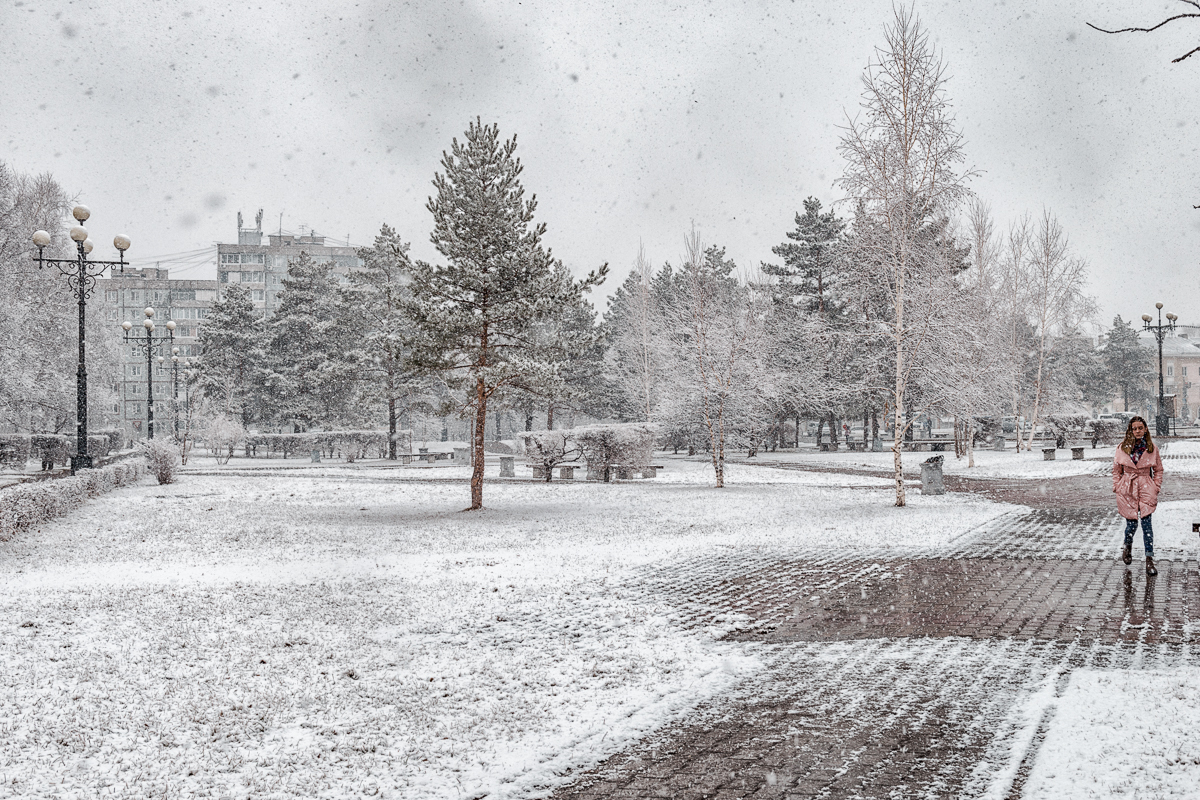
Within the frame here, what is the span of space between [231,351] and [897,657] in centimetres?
5961

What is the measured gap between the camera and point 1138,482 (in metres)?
9.15

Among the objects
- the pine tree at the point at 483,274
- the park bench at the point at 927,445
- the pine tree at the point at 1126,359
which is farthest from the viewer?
the pine tree at the point at 1126,359

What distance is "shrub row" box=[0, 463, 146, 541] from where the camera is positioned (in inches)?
480

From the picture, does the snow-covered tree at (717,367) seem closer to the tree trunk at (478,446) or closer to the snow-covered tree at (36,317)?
the tree trunk at (478,446)

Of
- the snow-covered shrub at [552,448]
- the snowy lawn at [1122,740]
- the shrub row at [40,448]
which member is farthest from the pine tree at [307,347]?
the snowy lawn at [1122,740]

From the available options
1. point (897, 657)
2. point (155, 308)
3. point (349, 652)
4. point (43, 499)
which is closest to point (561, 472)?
point (43, 499)

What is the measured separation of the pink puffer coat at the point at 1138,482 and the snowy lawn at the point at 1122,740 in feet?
14.6

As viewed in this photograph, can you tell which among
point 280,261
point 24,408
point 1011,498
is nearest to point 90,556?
point 1011,498

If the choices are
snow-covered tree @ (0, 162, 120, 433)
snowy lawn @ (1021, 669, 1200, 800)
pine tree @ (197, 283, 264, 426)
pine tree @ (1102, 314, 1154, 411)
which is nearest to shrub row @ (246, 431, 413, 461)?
pine tree @ (197, 283, 264, 426)

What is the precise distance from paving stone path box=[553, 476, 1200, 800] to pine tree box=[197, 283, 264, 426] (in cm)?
5327

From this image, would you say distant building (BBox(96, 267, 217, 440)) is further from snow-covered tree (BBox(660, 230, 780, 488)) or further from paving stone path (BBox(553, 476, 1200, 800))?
paving stone path (BBox(553, 476, 1200, 800))

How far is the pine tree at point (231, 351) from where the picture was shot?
5672cm

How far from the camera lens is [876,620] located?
7.33 metres

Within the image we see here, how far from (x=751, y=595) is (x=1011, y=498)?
43.2ft
